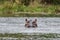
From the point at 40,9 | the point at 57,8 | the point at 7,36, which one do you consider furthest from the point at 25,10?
the point at 7,36

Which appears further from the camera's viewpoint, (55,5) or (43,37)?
(55,5)

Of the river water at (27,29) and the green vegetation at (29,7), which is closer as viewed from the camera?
the river water at (27,29)

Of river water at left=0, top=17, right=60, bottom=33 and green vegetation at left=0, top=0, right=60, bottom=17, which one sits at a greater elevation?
river water at left=0, top=17, right=60, bottom=33

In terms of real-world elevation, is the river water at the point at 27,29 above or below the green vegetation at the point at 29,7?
above

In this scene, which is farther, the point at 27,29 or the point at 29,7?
the point at 29,7

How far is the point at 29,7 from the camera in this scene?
2381cm

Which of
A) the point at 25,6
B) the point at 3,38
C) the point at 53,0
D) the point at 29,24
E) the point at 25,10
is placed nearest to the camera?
the point at 3,38

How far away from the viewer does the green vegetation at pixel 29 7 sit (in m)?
21.7

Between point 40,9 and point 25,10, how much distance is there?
1.20 m

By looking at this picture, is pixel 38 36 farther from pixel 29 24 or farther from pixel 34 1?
pixel 34 1

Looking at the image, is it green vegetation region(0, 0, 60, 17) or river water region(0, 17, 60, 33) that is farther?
green vegetation region(0, 0, 60, 17)

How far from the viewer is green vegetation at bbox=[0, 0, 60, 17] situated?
71.2 ft

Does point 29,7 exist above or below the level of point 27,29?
below

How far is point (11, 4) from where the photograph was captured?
968 inches
